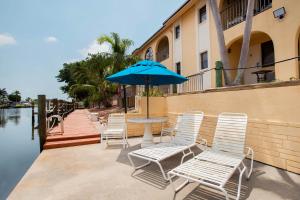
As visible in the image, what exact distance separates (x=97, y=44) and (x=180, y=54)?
27.5 feet

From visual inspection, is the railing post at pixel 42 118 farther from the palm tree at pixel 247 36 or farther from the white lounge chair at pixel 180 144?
the palm tree at pixel 247 36

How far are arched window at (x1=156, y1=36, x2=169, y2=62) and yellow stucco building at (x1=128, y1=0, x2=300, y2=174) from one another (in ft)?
9.86

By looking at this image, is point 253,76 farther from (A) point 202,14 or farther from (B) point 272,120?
(B) point 272,120

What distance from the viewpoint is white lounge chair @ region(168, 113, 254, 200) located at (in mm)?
2980

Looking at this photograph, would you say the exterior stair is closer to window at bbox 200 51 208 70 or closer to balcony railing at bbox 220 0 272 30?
window at bbox 200 51 208 70

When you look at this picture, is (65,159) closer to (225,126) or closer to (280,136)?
(225,126)

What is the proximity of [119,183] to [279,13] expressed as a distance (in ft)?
Result: 28.1

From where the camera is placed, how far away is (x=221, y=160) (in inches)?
144

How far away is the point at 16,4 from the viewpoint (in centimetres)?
1463

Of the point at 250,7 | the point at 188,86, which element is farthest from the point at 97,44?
the point at 250,7

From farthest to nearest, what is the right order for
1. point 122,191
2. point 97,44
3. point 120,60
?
1. point 97,44
2. point 120,60
3. point 122,191

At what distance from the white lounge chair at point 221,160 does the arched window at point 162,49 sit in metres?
15.5

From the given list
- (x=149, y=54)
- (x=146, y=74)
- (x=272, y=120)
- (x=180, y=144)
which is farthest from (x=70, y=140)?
(x=149, y=54)

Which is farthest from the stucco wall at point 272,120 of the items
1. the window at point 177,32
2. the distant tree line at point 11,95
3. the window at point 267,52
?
the distant tree line at point 11,95
